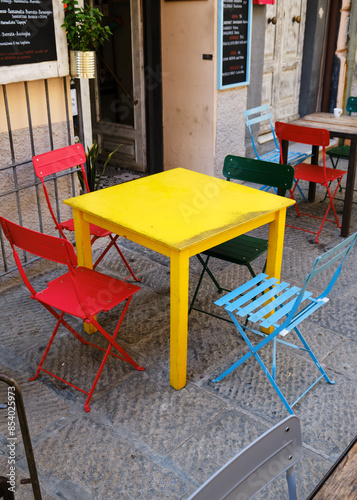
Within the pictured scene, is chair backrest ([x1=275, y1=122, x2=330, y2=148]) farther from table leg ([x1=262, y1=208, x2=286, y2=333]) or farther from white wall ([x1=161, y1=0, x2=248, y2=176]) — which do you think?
table leg ([x1=262, y1=208, x2=286, y2=333])

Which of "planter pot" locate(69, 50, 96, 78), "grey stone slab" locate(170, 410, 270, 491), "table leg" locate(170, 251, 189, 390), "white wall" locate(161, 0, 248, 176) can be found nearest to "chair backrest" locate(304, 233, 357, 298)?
"table leg" locate(170, 251, 189, 390)

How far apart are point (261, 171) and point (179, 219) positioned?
3.73 feet

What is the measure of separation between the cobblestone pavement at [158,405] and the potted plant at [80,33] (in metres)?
2.00

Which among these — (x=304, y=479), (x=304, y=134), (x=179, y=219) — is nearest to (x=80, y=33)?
(x=179, y=219)

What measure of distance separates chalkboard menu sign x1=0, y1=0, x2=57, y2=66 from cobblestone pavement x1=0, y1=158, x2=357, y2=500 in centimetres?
193

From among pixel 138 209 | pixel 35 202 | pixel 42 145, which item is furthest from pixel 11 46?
pixel 138 209

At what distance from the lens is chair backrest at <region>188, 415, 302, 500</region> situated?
1.40m

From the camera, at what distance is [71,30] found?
462 centimetres

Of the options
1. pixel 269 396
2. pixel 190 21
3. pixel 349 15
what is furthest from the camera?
pixel 349 15

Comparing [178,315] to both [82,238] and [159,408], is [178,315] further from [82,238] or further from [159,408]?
[82,238]

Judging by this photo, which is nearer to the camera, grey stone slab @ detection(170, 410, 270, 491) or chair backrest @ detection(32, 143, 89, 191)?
grey stone slab @ detection(170, 410, 270, 491)

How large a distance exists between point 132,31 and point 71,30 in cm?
220

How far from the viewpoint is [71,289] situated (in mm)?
3430

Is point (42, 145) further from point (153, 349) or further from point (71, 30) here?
point (153, 349)
